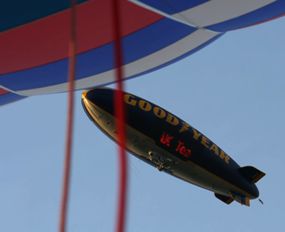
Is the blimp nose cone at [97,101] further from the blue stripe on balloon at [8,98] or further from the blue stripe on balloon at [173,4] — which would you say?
the blue stripe on balloon at [173,4]

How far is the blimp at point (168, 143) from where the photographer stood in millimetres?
12734

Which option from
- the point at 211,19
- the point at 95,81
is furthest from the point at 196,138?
the point at 211,19

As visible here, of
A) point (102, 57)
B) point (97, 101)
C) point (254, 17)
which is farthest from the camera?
point (97, 101)

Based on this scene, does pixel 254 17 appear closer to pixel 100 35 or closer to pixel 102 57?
pixel 100 35

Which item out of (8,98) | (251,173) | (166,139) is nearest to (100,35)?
(8,98)

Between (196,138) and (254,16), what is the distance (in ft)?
29.0

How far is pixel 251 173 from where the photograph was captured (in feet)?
50.9

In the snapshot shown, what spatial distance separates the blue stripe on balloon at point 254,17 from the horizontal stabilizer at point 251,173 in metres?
10.3

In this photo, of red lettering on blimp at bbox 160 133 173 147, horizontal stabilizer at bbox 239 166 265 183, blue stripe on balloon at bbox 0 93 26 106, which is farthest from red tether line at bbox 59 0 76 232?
horizontal stabilizer at bbox 239 166 265 183

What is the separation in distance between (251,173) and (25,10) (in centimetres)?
1136

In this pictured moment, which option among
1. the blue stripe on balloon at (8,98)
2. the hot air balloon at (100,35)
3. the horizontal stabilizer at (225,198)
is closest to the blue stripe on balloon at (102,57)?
the hot air balloon at (100,35)

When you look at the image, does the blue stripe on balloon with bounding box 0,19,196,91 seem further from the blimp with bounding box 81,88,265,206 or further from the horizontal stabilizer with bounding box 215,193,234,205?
the horizontal stabilizer with bounding box 215,193,234,205

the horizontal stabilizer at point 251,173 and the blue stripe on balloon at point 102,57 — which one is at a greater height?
the horizontal stabilizer at point 251,173

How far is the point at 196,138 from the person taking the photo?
1383 cm
